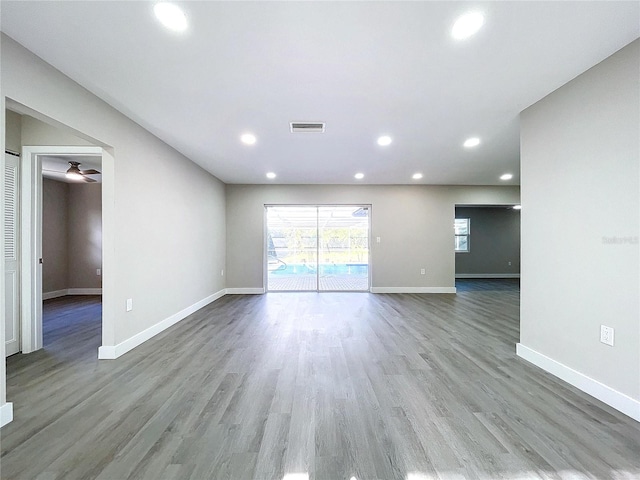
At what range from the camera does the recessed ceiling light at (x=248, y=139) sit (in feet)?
11.7

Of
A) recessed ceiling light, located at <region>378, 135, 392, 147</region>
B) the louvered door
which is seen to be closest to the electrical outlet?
recessed ceiling light, located at <region>378, 135, 392, 147</region>

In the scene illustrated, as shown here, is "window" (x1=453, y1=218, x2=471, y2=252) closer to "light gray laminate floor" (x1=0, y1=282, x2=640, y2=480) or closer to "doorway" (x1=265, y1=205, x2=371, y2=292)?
"doorway" (x1=265, y1=205, x2=371, y2=292)

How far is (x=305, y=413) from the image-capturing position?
1945 millimetres

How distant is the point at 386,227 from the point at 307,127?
3958 millimetres

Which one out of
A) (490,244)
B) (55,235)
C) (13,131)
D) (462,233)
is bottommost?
(490,244)

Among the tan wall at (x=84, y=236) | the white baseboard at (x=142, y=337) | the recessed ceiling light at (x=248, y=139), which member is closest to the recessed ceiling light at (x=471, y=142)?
the recessed ceiling light at (x=248, y=139)

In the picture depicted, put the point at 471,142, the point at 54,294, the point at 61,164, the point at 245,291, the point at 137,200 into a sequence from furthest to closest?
the point at 245,291 → the point at 54,294 → the point at 61,164 → the point at 471,142 → the point at 137,200

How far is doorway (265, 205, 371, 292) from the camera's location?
6.90 metres

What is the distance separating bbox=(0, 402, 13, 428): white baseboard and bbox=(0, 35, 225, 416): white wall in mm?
83

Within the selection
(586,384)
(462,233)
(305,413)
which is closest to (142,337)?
(305,413)

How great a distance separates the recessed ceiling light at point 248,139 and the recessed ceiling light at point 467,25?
2424 mm

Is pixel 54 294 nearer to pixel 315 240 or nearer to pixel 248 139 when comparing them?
pixel 315 240

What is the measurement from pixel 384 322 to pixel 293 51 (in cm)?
353

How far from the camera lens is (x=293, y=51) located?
198 centimetres
